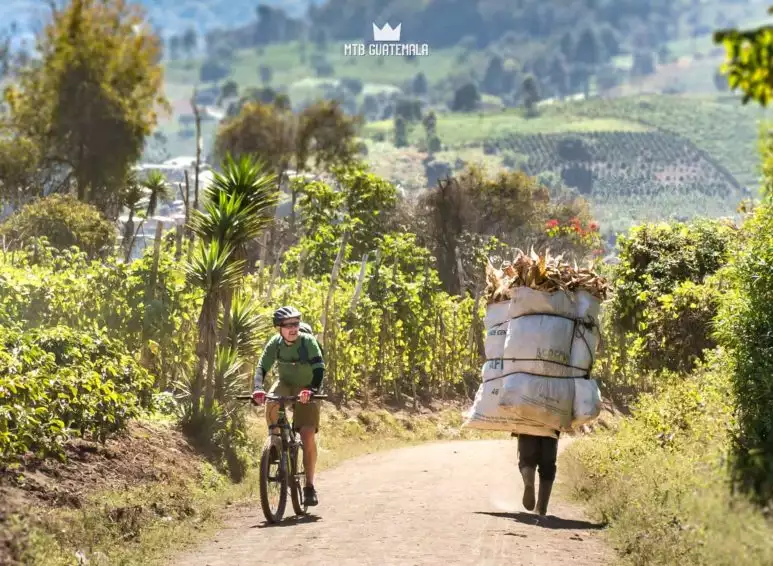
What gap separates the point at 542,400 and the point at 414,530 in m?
2.45

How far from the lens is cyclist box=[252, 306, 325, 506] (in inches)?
511

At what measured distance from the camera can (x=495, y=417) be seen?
1438cm

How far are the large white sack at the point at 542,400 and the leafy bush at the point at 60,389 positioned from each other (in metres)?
4.07

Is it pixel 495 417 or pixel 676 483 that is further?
pixel 495 417

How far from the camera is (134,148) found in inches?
2004

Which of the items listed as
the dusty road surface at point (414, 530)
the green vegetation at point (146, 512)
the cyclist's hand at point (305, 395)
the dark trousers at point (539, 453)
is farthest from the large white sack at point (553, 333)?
the green vegetation at point (146, 512)

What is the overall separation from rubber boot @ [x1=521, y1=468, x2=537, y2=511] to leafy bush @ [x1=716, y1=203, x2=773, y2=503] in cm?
224

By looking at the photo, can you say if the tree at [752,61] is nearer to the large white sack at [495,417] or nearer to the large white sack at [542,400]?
the large white sack at [542,400]

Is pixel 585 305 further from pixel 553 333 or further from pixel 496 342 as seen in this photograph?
pixel 496 342

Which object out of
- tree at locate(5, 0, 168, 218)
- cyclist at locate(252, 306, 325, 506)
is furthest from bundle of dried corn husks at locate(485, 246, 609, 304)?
tree at locate(5, 0, 168, 218)

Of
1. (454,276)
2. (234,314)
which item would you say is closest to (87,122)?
(454,276)

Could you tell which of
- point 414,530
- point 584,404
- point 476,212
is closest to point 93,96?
point 476,212

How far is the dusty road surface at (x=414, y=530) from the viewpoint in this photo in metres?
10.7

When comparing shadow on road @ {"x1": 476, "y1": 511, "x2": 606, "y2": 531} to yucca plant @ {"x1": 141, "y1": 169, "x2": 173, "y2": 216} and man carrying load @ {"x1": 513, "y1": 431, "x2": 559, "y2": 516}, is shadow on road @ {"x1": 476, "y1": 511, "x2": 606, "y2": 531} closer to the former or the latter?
man carrying load @ {"x1": 513, "y1": 431, "x2": 559, "y2": 516}
